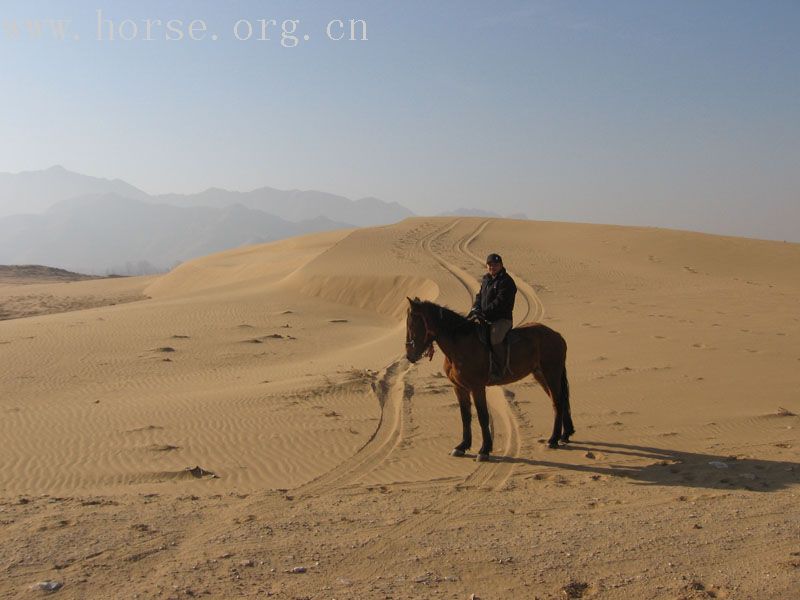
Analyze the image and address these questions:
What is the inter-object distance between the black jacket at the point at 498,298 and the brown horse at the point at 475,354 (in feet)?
0.81

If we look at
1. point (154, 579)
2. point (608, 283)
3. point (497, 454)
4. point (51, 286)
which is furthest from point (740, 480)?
point (51, 286)

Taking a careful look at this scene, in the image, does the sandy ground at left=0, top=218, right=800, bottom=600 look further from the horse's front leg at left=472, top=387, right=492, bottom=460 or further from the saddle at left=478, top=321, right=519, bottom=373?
the saddle at left=478, top=321, right=519, bottom=373

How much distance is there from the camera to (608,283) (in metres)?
25.8

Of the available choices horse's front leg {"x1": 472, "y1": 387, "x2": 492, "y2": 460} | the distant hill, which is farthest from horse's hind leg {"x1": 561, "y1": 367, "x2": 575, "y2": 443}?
the distant hill

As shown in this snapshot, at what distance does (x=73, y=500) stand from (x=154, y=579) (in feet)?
9.00

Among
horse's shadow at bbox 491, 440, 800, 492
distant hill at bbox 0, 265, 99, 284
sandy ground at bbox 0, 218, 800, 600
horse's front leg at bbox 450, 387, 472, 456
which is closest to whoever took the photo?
sandy ground at bbox 0, 218, 800, 600

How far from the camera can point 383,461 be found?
358 inches

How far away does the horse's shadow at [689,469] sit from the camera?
756 centimetres

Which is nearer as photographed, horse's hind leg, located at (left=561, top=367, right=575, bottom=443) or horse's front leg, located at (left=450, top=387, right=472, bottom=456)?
horse's front leg, located at (left=450, top=387, right=472, bottom=456)

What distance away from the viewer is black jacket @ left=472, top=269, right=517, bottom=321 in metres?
8.80

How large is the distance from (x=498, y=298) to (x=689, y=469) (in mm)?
3118

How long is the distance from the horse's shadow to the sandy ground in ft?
0.14

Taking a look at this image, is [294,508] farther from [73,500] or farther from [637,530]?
[637,530]

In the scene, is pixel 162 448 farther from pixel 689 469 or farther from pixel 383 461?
pixel 689 469
